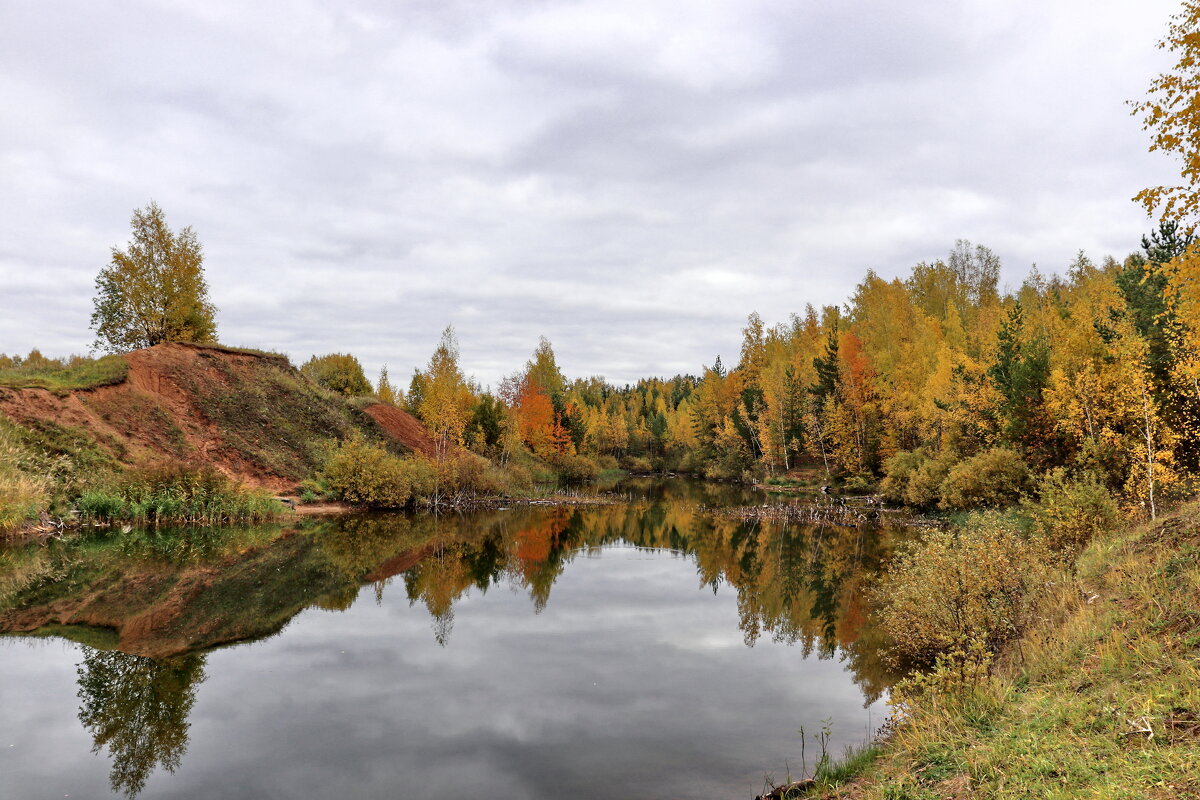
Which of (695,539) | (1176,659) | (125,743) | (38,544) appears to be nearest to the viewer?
(1176,659)

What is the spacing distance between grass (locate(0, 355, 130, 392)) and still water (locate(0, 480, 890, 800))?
47.8 ft

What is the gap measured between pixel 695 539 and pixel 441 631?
18.8m

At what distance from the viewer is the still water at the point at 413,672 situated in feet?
29.7

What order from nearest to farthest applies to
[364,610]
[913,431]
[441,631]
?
[441,631]
[364,610]
[913,431]

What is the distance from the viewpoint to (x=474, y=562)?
25328 mm

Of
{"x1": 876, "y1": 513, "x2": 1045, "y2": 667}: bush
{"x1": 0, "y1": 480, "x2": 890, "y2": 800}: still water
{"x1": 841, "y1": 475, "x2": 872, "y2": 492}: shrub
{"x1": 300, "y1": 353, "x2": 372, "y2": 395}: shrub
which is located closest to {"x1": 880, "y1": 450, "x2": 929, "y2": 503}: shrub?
{"x1": 841, "y1": 475, "x2": 872, "y2": 492}: shrub

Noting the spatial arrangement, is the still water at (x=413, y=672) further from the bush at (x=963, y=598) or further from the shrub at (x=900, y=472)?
the shrub at (x=900, y=472)

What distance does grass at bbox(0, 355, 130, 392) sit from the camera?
33219 millimetres

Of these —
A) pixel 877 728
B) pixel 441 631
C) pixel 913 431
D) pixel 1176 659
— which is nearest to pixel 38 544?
pixel 441 631

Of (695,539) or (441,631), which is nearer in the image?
→ (441,631)

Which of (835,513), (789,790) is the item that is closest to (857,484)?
(835,513)

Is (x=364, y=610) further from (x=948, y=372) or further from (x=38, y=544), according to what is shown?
(x=948, y=372)

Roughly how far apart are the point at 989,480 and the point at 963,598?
73.3 feet

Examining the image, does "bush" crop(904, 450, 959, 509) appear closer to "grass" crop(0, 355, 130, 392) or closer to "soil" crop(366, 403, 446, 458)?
"soil" crop(366, 403, 446, 458)
